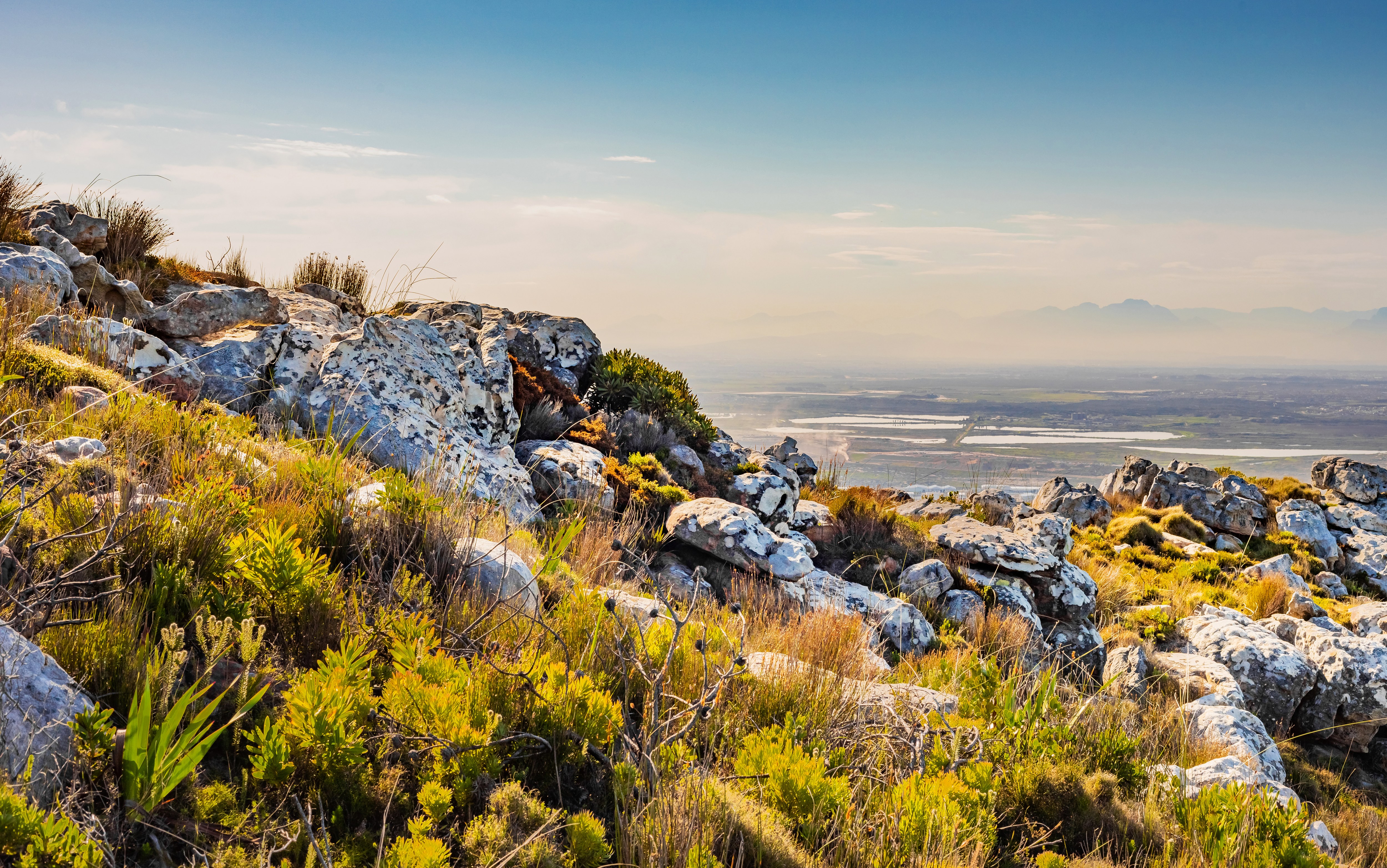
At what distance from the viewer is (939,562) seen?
31.0 ft

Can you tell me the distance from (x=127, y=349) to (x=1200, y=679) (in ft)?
43.1

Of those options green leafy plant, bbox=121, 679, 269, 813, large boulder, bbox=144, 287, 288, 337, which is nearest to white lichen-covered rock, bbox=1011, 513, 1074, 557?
large boulder, bbox=144, 287, 288, 337

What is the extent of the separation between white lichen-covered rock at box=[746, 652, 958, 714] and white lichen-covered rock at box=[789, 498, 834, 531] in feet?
19.3

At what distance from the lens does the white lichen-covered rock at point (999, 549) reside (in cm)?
1031

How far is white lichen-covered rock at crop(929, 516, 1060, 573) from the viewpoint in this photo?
33.8ft

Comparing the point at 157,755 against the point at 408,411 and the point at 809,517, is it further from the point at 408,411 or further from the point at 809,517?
the point at 809,517

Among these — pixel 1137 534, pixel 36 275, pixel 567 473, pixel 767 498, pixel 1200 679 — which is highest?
pixel 36 275

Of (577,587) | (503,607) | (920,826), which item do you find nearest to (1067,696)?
(920,826)

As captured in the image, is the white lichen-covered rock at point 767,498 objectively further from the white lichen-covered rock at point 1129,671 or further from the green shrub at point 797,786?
the green shrub at point 797,786

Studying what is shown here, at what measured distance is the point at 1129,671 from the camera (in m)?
8.43

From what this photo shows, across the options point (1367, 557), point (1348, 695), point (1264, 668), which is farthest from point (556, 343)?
point (1367, 557)

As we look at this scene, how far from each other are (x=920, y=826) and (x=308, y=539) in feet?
11.5

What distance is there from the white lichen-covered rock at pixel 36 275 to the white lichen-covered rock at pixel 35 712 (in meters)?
6.46

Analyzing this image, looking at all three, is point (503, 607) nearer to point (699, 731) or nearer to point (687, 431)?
point (699, 731)
